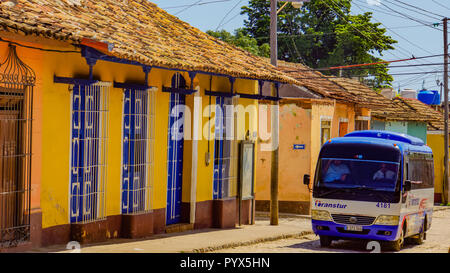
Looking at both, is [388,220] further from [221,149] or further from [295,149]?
[295,149]

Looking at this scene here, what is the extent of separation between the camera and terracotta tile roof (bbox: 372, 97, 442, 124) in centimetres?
3356

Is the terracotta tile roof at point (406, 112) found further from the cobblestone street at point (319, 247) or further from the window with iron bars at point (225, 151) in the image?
the window with iron bars at point (225, 151)

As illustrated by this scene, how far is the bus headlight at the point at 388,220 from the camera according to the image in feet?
48.2

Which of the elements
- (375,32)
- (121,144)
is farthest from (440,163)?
(121,144)

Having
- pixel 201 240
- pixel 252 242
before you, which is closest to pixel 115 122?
pixel 201 240

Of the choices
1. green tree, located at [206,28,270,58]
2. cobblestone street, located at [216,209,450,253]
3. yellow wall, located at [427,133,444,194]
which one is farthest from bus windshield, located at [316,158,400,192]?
green tree, located at [206,28,270,58]

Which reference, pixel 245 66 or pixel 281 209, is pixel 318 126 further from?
pixel 245 66

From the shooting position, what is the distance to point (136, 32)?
14.6 metres

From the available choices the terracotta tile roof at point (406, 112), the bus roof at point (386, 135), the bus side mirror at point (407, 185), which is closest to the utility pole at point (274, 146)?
the bus roof at point (386, 135)

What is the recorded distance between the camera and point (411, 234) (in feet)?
53.5

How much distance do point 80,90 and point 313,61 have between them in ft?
134

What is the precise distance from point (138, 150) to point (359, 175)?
14.8 feet

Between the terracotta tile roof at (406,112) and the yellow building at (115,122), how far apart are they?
51.8ft

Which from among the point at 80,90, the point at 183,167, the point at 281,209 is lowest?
the point at 281,209
